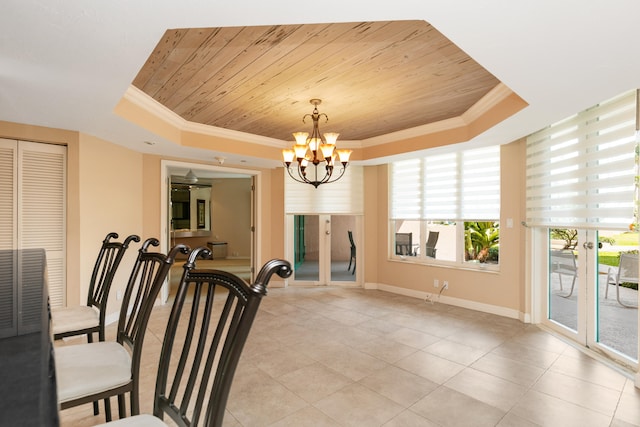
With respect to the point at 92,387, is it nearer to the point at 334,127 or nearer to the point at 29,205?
the point at 29,205

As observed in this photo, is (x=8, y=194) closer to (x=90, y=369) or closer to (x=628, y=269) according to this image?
(x=90, y=369)

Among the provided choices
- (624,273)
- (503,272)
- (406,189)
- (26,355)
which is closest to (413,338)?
(503,272)

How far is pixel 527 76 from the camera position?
220 cm

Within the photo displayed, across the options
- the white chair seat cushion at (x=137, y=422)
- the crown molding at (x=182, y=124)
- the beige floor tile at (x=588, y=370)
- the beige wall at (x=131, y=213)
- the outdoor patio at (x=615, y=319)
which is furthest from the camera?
the beige wall at (x=131, y=213)

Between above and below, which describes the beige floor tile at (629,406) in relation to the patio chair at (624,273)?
below

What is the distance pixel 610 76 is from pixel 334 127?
2.94 m

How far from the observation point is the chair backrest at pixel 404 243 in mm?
5395

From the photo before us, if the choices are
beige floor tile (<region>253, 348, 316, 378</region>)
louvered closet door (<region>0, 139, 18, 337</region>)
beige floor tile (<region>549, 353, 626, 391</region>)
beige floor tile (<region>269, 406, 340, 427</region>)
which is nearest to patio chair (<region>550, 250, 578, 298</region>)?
beige floor tile (<region>549, 353, 626, 391</region>)

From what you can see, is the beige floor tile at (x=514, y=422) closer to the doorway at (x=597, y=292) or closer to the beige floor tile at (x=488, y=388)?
the beige floor tile at (x=488, y=388)

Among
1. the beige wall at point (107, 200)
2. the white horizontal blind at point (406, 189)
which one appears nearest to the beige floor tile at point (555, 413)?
the white horizontal blind at point (406, 189)

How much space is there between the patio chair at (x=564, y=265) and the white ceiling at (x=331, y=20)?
1.67 meters

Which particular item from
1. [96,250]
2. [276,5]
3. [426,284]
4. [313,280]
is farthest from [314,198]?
[276,5]

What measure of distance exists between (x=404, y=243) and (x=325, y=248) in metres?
1.41

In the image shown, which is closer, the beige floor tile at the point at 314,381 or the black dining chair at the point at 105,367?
the black dining chair at the point at 105,367
